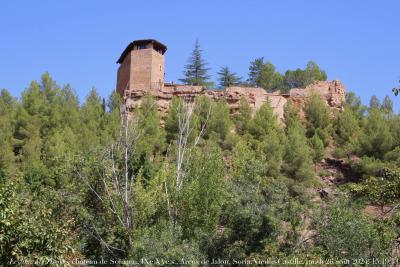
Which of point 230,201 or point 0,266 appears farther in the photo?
point 230,201

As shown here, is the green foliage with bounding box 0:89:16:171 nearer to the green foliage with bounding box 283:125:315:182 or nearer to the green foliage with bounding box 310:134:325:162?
the green foliage with bounding box 283:125:315:182

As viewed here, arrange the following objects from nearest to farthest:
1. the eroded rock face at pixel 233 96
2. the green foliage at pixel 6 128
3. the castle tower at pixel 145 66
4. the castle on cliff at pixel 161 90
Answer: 1. the green foliage at pixel 6 128
2. the eroded rock face at pixel 233 96
3. the castle on cliff at pixel 161 90
4. the castle tower at pixel 145 66

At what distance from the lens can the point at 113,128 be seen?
37969 millimetres

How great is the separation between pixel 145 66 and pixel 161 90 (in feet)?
6.54

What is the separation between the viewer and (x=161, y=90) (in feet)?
145

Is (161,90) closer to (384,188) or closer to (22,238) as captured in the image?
(384,188)

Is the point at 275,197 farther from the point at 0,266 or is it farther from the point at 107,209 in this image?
the point at 0,266

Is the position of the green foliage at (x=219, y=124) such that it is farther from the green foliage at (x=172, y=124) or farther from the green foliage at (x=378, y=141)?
the green foliage at (x=378, y=141)

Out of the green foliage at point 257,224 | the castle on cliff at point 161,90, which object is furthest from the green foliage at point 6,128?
the green foliage at point 257,224

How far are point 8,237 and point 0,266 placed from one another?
0.55 meters

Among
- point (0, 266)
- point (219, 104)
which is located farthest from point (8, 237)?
point (219, 104)

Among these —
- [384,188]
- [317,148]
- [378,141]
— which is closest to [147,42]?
[317,148]

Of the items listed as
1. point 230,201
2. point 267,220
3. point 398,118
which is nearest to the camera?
point 267,220

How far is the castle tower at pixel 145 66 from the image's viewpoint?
43844 millimetres
